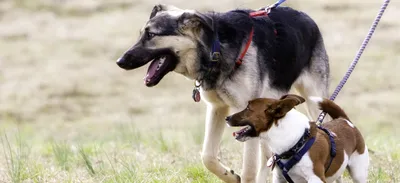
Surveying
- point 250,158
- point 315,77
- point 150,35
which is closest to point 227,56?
point 150,35

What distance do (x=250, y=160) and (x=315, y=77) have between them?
1.24 m

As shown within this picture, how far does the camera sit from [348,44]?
79.9 feet

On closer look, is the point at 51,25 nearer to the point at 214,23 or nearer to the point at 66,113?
the point at 66,113

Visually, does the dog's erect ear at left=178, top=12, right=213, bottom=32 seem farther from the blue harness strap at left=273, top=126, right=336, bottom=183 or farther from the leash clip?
the blue harness strap at left=273, top=126, right=336, bottom=183

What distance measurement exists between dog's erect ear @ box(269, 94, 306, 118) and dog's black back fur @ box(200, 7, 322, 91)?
93 cm

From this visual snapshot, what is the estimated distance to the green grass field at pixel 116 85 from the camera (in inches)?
343

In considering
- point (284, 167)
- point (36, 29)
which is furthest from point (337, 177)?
point (36, 29)

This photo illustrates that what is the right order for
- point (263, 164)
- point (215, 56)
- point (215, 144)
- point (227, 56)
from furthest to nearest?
1. point (215, 144)
2. point (263, 164)
3. point (227, 56)
4. point (215, 56)

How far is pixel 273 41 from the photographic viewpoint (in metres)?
6.44

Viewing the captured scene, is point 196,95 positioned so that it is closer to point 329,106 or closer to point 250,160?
point 250,160

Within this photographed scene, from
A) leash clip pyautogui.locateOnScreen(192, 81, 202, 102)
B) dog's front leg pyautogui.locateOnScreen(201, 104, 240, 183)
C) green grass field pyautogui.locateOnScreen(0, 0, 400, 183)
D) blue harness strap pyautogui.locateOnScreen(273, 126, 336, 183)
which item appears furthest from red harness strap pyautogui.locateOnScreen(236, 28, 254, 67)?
green grass field pyautogui.locateOnScreen(0, 0, 400, 183)

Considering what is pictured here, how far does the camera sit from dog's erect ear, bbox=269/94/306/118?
5.20 m

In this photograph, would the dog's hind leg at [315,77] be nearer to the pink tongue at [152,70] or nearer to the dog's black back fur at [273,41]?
the dog's black back fur at [273,41]

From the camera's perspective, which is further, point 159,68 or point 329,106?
point 329,106
